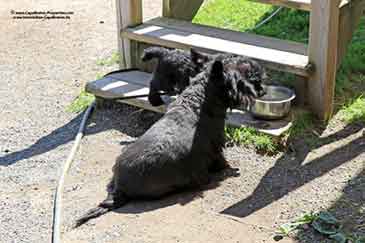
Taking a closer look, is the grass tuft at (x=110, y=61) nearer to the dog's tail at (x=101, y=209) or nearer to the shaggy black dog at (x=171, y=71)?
the shaggy black dog at (x=171, y=71)

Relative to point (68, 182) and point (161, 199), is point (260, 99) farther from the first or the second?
point (68, 182)

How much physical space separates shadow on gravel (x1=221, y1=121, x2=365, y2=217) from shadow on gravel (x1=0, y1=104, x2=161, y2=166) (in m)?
1.32

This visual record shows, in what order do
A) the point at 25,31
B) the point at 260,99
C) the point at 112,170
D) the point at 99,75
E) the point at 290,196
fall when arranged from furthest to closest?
the point at 25,31, the point at 99,75, the point at 260,99, the point at 112,170, the point at 290,196

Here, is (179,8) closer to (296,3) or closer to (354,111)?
(296,3)

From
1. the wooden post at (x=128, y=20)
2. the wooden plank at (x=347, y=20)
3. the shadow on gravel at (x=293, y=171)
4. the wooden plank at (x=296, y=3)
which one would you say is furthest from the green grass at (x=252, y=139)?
the wooden post at (x=128, y=20)

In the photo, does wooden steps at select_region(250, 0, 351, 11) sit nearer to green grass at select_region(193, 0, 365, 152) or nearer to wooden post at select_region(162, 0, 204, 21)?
green grass at select_region(193, 0, 365, 152)

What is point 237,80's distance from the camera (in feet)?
15.2

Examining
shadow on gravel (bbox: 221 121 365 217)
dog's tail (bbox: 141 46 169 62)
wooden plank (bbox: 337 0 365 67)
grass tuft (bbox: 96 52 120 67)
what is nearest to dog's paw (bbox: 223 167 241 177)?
shadow on gravel (bbox: 221 121 365 217)

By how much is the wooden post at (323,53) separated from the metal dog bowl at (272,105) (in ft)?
0.72

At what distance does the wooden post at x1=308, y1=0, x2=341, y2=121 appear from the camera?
16.2 ft

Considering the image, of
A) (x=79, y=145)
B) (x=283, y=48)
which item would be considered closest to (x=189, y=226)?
(x=79, y=145)

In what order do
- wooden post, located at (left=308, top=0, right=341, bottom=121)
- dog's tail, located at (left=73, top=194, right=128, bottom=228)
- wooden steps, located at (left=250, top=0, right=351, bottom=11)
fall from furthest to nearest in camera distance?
wooden steps, located at (left=250, top=0, right=351, bottom=11) → wooden post, located at (left=308, top=0, right=341, bottom=121) → dog's tail, located at (left=73, top=194, right=128, bottom=228)

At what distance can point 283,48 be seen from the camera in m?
→ 5.55

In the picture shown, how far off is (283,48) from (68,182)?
2.19m
